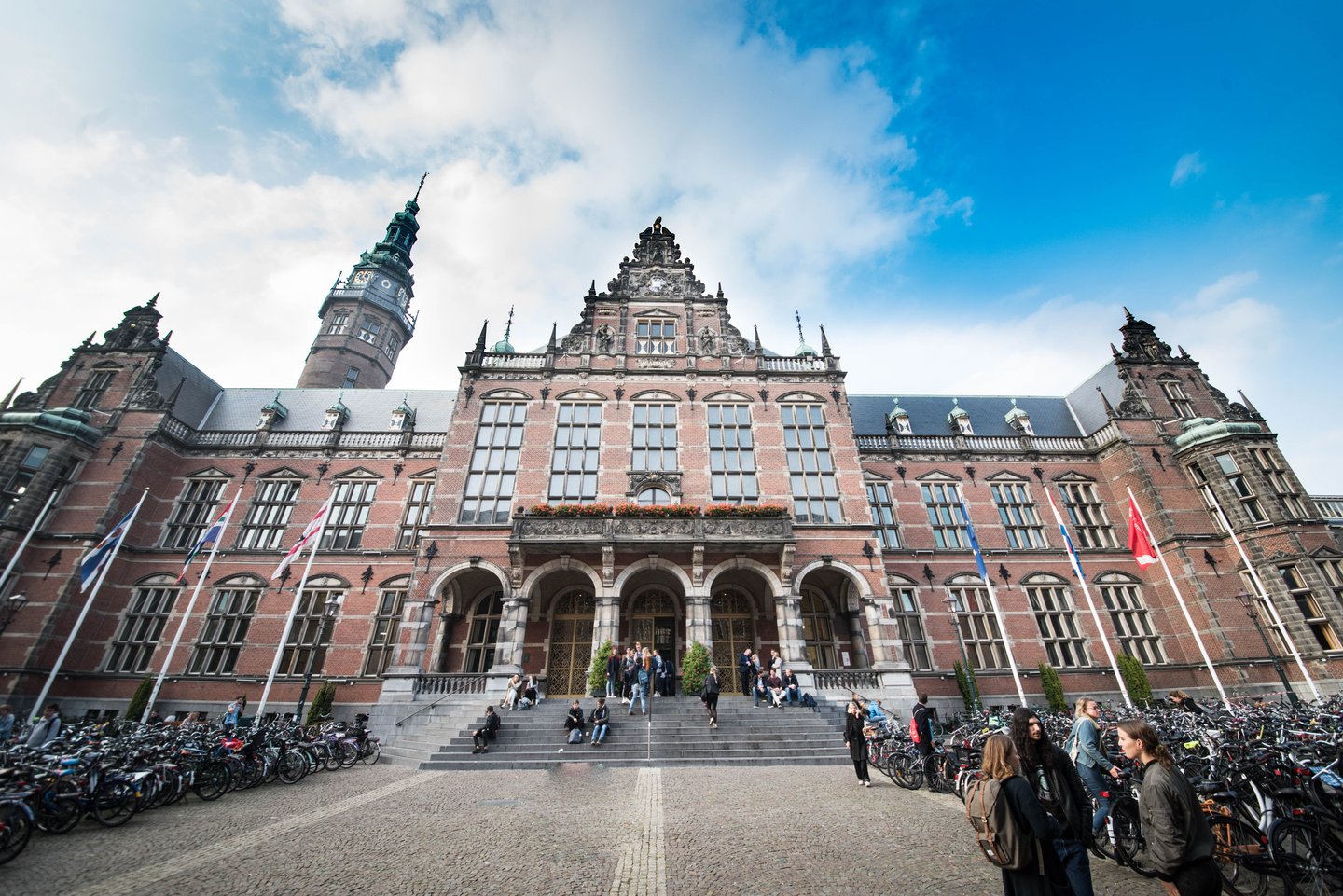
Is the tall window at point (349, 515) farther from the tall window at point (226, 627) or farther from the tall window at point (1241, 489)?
the tall window at point (1241, 489)

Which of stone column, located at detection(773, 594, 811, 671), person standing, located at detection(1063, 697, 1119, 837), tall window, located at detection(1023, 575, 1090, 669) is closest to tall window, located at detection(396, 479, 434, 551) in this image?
stone column, located at detection(773, 594, 811, 671)

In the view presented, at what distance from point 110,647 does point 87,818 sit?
17055mm

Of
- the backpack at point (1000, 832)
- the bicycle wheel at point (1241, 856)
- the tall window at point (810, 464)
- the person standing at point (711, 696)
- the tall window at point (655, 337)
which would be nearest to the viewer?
the backpack at point (1000, 832)

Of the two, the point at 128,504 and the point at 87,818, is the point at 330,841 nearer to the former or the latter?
the point at 87,818

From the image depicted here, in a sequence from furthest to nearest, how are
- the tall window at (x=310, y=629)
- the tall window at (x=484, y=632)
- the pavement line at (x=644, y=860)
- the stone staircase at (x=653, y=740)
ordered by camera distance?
the tall window at (x=310, y=629)
the tall window at (x=484, y=632)
the stone staircase at (x=653, y=740)
the pavement line at (x=644, y=860)

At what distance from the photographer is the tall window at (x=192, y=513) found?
2184 centimetres

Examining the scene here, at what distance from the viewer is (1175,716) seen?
11883mm

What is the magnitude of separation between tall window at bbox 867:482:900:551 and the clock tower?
33.7 metres

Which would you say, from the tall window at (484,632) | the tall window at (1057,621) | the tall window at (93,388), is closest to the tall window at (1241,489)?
the tall window at (1057,621)

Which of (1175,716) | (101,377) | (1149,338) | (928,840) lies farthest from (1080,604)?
(101,377)

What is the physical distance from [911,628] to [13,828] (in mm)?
22605

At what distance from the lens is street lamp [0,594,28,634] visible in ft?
59.2

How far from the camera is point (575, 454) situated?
21000 mm

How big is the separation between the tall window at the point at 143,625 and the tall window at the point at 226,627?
1.58 m
